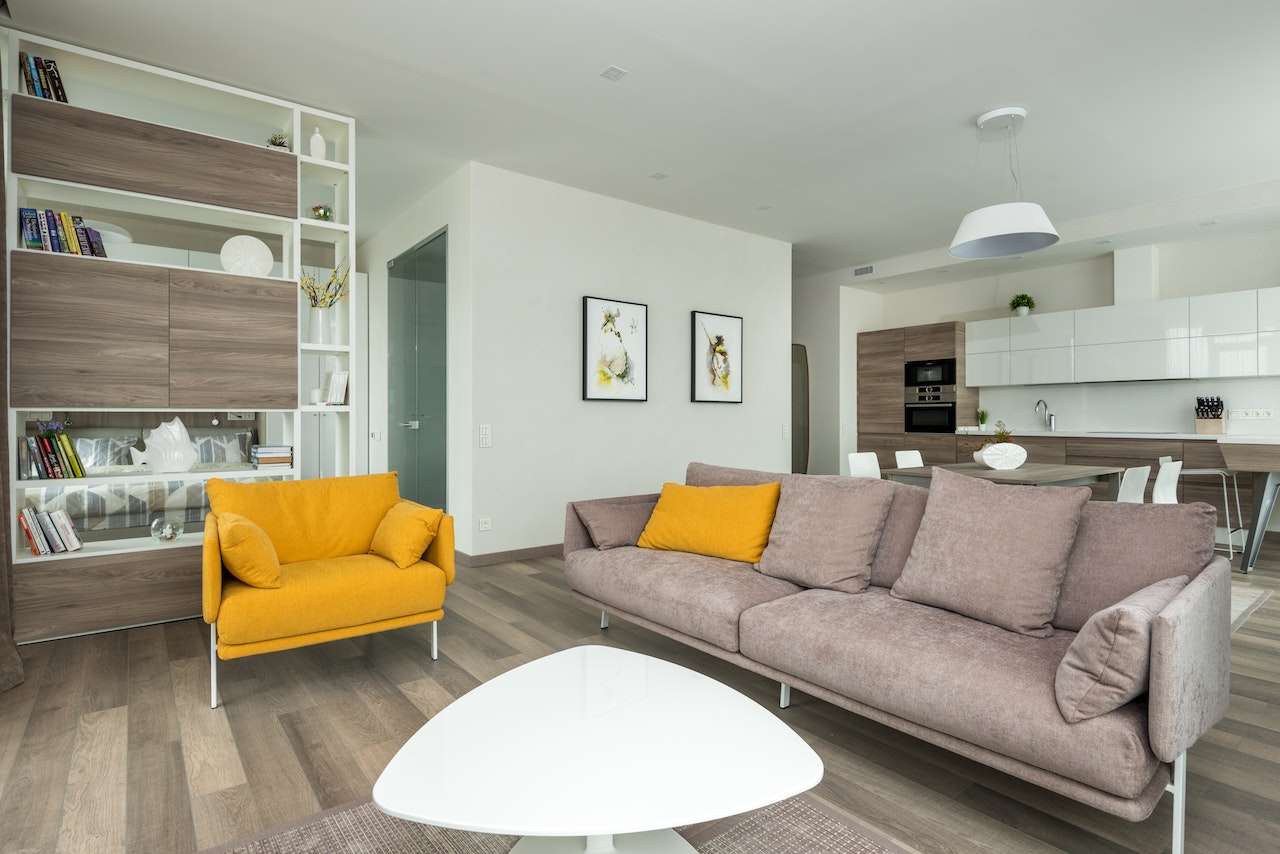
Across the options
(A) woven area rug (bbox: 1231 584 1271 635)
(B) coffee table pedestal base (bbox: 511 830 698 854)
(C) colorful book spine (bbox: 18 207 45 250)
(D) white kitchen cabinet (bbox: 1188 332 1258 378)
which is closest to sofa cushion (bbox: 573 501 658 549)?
(B) coffee table pedestal base (bbox: 511 830 698 854)

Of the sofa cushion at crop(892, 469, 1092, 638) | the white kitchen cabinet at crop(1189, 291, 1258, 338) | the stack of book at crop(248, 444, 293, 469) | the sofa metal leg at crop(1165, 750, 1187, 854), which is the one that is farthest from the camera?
the white kitchen cabinet at crop(1189, 291, 1258, 338)

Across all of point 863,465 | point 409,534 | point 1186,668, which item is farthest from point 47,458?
point 863,465

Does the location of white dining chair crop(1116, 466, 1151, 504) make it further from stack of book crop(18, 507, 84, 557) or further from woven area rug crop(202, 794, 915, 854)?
stack of book crop(18, 507, 84, 557)

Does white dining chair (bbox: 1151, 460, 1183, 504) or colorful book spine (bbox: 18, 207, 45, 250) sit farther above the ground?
colorful book spine (bbox: 18, 207, 45, 250)

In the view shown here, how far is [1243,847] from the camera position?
1.64m

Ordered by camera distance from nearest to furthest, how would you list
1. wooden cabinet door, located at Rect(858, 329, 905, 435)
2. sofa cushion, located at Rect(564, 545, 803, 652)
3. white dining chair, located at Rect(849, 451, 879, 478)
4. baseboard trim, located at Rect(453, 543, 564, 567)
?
1. sofa cushion, located at Rect(564, 545, 803, 652)
2. baseboard trim, located at Rect(453, 543, 564, 567)
3. white dining chair, located at Rect(849, 451, 879, 478)
4. wooden cabinet door, located at Rect(858, 329, 905, 435)

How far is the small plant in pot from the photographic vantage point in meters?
7.01

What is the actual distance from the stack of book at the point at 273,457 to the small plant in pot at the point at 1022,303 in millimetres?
6866

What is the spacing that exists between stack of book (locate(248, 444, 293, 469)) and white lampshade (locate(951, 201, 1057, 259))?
3969mm

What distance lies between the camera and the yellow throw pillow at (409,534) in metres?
2.85

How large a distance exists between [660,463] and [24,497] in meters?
4.07

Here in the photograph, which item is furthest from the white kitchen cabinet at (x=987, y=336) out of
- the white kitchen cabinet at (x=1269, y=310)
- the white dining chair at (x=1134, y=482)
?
the white dining chair at (x=1134, y=482)

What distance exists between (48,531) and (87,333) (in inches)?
37.8

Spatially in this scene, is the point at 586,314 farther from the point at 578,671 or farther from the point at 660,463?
the point at 578,671
